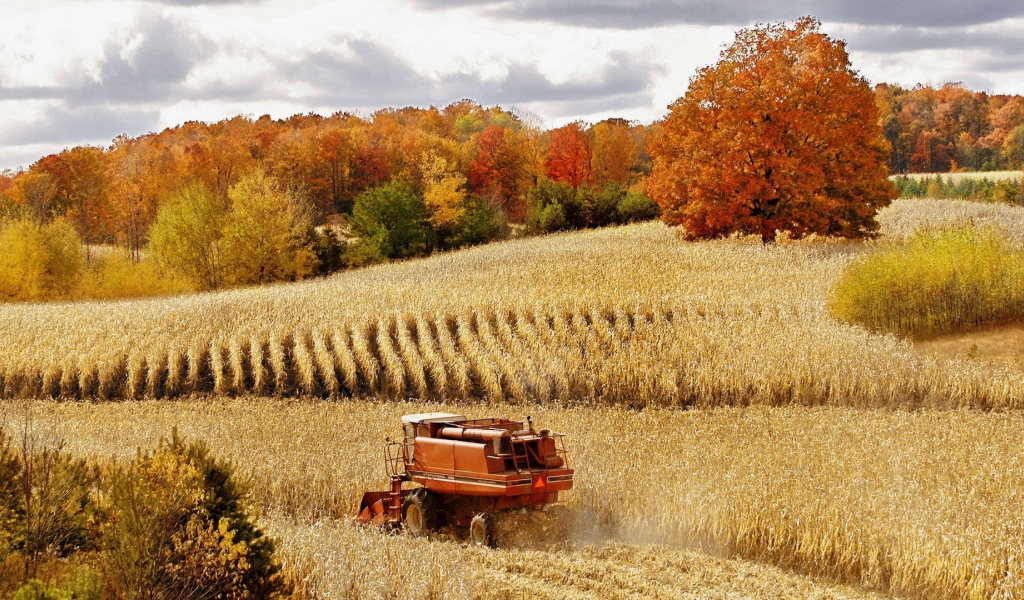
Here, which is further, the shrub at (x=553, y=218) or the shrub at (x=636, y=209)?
the shrub at (x=636, y=209)

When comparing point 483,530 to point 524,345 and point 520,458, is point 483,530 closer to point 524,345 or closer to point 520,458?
point 520,458

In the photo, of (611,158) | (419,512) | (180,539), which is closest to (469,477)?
(419,512)

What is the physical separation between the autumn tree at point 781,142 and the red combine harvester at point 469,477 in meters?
24.2

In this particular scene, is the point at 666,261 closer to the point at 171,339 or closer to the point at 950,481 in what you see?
the point at 171,339

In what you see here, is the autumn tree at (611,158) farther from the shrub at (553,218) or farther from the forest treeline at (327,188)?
the shrub at (553,218)

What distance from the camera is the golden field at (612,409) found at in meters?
10.8

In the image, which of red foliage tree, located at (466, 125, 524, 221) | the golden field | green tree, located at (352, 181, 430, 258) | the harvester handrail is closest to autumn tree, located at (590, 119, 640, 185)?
red foliage tree, located at (466, 125, 524, 221)

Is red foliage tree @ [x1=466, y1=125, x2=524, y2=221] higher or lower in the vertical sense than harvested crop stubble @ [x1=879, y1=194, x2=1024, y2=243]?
higher

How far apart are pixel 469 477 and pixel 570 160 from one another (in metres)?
68.2

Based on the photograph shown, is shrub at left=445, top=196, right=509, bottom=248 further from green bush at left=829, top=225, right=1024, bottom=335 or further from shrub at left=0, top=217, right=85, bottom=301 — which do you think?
green bush at left=829, top=225, right=1024, bottom=335

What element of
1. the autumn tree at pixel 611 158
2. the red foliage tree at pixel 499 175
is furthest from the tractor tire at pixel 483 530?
the autumn tree at pixel 611 158

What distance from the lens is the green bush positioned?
24.7 m

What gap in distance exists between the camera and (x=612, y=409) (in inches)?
825

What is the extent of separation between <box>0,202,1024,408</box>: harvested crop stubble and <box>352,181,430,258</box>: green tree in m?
19.1
